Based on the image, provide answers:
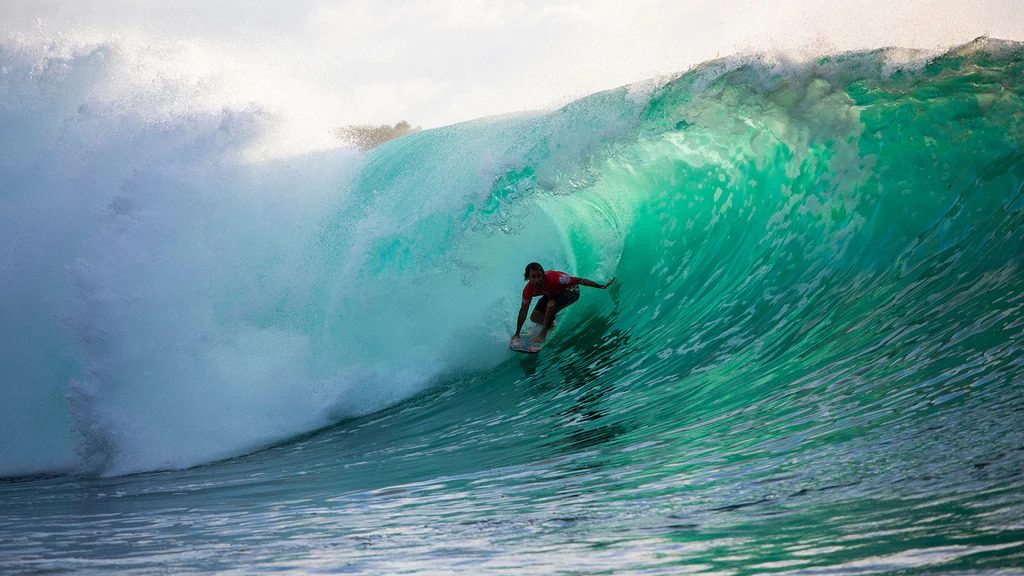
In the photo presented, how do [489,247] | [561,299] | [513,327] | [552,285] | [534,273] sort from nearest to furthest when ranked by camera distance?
1. [534,273]
2. [552,285]
3. [561,299]
4. [513,327]
5. [489,247]

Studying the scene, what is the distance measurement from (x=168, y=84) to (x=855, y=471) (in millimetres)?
8315

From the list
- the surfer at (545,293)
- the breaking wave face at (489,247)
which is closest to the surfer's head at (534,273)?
the surfer at (545,293)

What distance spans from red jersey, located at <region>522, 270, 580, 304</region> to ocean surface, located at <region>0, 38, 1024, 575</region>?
58cm

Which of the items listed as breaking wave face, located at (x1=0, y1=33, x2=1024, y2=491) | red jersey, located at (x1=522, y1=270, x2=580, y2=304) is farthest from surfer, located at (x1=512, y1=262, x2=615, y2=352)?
breaking wave face, located at (x1=0, y1=33, x2=1024, y2=491)

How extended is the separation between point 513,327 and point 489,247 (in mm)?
917

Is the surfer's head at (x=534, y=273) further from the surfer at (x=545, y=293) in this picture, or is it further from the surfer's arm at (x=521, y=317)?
the surfer's arm at (x=521, y=317)

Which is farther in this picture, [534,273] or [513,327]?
[513,327]

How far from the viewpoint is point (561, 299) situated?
8.00 metres

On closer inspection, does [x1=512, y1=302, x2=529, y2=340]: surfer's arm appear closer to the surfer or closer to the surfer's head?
the surfer

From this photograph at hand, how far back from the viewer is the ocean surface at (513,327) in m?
3.51

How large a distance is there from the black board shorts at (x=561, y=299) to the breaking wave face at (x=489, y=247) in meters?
0.41

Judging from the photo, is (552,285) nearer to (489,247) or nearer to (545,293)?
(545,293)

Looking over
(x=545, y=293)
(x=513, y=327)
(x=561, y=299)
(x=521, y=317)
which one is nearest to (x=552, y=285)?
(x=545, y=293)

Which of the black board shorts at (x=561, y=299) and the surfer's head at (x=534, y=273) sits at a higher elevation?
the surfer's head at (x=534, y=273)
